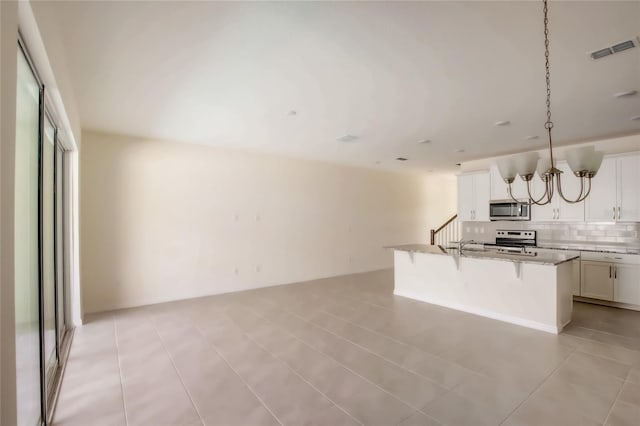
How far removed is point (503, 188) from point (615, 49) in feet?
13.2

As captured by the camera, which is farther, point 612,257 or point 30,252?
point 612,257

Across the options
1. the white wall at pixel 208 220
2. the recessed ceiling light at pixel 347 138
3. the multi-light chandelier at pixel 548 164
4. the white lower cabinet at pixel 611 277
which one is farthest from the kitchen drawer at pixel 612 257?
the white wall at pixel 208 220

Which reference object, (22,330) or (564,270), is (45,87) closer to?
(22,330)

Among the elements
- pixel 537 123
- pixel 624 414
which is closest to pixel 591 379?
pixel 624 414

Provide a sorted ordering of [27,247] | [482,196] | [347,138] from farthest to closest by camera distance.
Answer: [482,196] < [347,138] < [27,247]

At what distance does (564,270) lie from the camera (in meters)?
3.82

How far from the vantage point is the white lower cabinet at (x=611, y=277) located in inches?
175

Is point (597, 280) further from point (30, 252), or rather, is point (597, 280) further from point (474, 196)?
point (30, 252)

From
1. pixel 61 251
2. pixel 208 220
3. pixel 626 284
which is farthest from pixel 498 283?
pixel 61 251

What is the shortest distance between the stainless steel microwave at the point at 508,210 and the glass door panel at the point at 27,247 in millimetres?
6930

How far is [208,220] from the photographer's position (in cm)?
556

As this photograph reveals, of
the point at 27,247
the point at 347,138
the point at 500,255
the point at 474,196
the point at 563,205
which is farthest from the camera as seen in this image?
the point at 474,196

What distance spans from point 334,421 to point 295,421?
0.27 meters

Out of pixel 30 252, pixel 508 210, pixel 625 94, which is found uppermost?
pixel 625 94
